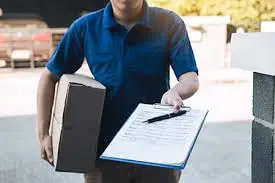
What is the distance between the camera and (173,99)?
1883 millimetres

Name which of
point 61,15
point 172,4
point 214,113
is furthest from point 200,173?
point 61,15

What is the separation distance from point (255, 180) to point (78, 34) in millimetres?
913

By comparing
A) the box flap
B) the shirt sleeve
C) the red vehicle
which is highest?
the shirt sleeve

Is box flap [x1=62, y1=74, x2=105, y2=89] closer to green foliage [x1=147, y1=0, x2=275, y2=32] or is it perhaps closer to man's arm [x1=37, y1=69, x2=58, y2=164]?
man's arm [x1=37, y1=69, x2=58, y2=164]

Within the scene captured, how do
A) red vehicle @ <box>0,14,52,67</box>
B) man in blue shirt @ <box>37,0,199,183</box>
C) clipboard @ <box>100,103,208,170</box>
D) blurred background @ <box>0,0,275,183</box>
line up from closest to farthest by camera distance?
clipboard @ <box>100,103,208,170</box>
man in blue shirt @ <box>37,0,199,183</box>
blurred background @ <box>0,0,275,183</box>
red vehicle @ <box>0,14,52,67</box>

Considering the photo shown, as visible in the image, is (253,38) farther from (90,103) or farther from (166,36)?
(90,103)

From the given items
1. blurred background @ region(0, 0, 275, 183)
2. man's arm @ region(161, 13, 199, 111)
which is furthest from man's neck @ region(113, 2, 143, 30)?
blurred background @ region(0, 0, 275, 183)

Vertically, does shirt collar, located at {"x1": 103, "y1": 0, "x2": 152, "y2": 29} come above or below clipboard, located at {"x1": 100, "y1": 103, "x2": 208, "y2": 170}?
above

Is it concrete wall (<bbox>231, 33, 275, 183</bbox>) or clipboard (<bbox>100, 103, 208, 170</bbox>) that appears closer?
clipboard (<bbox>100, 103, 208, 170</bbox>)

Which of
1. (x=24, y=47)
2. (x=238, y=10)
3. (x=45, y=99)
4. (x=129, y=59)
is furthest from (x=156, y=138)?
(x=24, y=47)

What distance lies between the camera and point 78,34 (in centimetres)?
212

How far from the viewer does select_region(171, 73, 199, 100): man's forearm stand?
1997 millimetres

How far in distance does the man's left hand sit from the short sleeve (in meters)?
0.16

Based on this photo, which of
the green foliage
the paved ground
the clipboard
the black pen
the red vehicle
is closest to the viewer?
the clipboard
